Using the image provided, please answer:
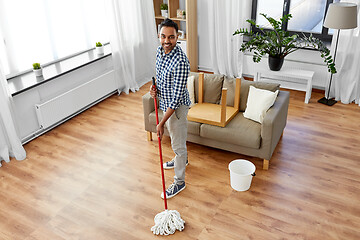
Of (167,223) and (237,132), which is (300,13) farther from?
(167,223)

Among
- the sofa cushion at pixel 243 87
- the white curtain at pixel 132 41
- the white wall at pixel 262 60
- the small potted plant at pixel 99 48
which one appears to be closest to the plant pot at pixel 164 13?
the white curtain at pixel 132 41

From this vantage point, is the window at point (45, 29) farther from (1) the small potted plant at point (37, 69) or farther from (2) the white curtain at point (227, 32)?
(2) the white curtain at point (227, 32)

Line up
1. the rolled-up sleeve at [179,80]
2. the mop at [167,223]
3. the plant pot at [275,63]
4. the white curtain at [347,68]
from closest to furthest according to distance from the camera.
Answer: the rolled-up sleeve at [179,80] → the mop at [167,223] → the white curtain at [347,68] → the plant pot at [275,63]

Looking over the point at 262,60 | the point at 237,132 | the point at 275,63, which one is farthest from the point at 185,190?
the point at 262,60

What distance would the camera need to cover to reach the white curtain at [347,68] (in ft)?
14.8

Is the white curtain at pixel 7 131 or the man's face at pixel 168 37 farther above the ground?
the man's face at pixel 168 37

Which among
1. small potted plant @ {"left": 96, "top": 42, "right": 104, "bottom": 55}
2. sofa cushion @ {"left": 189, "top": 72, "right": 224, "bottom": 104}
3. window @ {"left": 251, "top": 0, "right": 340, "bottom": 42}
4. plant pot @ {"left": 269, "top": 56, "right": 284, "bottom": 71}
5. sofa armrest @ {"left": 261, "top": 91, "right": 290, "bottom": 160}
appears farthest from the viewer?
window @ {"left": 251, "top": 0, "right": 340, "bottom": 42}

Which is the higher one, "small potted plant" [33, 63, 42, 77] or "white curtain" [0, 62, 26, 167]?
"small potted plant" [33, 63, 42, 77]

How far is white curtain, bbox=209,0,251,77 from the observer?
5.24m

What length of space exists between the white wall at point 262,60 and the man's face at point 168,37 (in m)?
2.72

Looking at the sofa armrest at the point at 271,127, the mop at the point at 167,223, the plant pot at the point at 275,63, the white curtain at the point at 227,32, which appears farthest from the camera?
the white curtain at the point at 227,32

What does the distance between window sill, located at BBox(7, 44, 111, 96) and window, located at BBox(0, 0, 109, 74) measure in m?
0.09

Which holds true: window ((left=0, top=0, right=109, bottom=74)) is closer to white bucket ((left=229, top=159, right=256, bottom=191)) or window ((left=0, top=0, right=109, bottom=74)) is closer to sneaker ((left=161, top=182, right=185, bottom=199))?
sneaker ((left=161, top=182, right=185, bottom=199))

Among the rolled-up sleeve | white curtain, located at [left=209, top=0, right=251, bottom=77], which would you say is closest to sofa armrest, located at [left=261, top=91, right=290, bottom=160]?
the rolled-up sleeve
